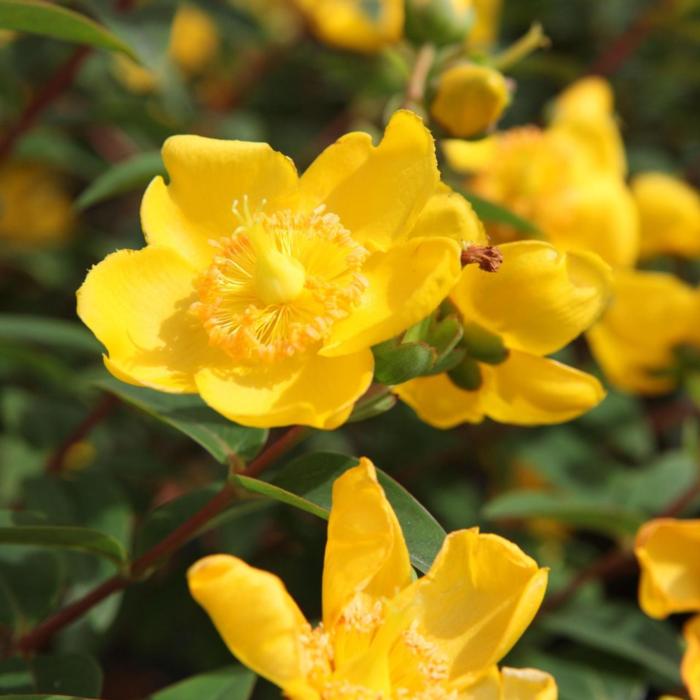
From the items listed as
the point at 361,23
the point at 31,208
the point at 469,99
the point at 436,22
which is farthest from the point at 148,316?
the point at 31,208

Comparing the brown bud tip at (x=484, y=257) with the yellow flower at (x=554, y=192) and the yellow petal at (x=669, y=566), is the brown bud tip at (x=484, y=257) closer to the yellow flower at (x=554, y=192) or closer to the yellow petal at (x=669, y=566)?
the yellow petal at (x=669, y=566)

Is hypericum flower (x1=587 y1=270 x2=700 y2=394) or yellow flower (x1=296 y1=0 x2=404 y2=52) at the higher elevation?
yellow flower (x1=296 y1=0 x2=404 y2=52)

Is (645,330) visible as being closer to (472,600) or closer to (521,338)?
(521,338)

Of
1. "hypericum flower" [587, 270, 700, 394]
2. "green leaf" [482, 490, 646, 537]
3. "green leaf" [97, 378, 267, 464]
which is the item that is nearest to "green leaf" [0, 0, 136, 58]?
"green leaf" [97, 378, 267, 464]

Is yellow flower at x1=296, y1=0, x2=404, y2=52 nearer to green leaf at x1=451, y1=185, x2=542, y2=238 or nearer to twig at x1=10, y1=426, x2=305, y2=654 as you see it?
green leaf at x1=451, y1=185, x2=542, y2=238

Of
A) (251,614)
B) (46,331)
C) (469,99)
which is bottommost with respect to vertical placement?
(46,331)

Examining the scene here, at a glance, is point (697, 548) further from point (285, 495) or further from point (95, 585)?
point (95, 585)
